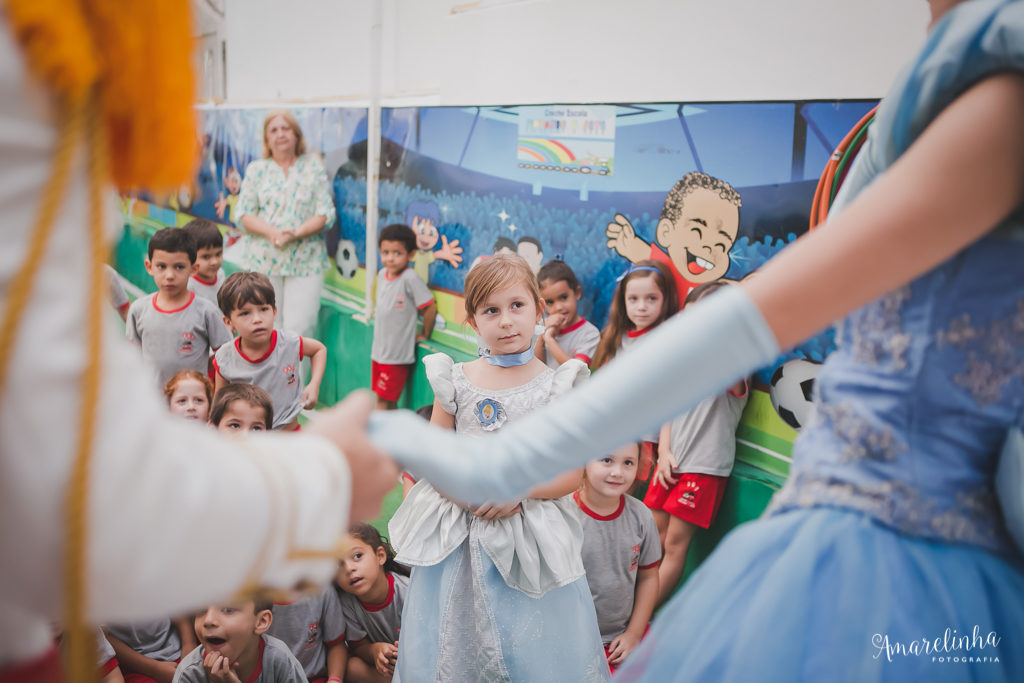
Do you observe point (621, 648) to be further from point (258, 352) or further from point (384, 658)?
point (258, 352)

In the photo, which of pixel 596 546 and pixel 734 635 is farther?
pixel 596 546

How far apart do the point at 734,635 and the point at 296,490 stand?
0.49 m

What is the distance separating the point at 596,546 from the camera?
2.49 meters

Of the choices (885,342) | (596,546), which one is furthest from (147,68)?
(596,546)

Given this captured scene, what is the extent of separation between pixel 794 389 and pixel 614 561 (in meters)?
0.84

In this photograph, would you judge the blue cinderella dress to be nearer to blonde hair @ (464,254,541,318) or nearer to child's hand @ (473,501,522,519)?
child's hand @ (473,501,522,519)

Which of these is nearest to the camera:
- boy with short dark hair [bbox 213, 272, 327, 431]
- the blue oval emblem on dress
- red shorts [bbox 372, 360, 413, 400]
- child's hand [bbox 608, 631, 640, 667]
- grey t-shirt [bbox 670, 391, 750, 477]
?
the blue oval emblem on dress

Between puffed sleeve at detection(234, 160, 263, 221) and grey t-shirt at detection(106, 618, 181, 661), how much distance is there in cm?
329

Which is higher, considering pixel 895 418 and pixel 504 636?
pixel 895 418

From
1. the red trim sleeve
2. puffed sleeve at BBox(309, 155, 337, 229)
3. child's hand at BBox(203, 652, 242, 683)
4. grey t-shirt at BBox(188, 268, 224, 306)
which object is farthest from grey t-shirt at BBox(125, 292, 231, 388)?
child's hand at BBox(203, 652, 242, 683)

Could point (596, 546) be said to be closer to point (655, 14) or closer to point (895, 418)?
point (895, 418)

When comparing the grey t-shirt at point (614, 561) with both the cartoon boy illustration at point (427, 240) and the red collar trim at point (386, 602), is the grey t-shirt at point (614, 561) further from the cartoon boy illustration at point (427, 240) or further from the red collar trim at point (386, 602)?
the cartoon boy illustration at point (427, 240)

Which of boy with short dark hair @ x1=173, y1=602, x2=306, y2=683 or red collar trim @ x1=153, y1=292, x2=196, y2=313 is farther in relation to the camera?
red collar trim @ x1=153, y1=292, x2=196, y2=313

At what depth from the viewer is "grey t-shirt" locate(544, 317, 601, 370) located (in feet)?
11.1
